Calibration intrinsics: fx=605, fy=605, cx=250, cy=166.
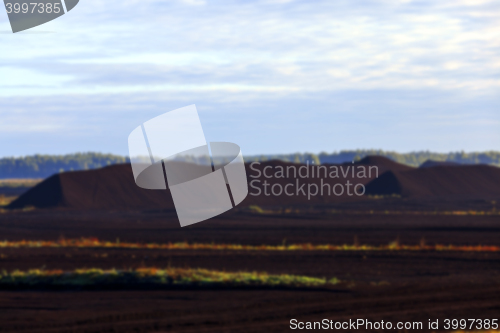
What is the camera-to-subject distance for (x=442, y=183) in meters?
89.8

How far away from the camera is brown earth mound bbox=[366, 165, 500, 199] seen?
8469cm

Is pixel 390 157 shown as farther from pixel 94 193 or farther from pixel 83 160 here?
pixel 94 193

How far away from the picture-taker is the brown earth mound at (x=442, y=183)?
84.7m

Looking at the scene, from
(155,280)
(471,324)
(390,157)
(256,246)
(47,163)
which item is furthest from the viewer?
(47,163)

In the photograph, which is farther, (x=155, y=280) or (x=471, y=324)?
(x=155, y=280)

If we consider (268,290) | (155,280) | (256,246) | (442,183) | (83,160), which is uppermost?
(155,280)

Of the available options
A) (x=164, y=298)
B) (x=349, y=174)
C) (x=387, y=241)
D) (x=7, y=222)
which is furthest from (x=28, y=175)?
(x=164, y=298)

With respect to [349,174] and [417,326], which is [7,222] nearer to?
[417,326]

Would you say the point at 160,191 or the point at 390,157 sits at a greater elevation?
the point at 160,191

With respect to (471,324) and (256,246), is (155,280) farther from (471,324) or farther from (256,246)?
(256,246)

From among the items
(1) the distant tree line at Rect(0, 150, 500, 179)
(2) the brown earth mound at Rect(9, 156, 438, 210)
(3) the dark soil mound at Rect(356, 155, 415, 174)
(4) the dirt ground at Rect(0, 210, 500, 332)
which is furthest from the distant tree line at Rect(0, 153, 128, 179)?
(4) the dirt ground at Rect(0, 210, 500, 332)

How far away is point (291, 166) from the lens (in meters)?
86.4

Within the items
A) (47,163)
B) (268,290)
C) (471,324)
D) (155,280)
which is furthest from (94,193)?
(47,163)

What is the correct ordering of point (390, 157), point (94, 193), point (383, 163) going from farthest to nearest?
point (390, 157) → point (383, 163) → point (94, 193)
